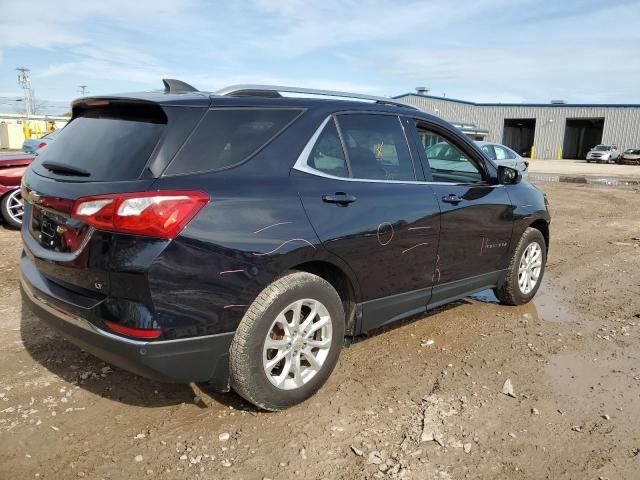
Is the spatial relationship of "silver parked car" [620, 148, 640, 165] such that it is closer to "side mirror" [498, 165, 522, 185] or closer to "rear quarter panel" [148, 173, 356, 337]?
"side mirror" [498, 165, 522, 185]

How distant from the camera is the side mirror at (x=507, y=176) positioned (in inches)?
178

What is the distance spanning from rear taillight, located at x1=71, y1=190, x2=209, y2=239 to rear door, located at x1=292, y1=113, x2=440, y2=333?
2.42 feet

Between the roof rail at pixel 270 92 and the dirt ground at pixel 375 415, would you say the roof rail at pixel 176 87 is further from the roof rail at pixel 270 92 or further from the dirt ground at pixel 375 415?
the dirt ground at pixel 375 415

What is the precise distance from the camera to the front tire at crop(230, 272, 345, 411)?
9.04 ft

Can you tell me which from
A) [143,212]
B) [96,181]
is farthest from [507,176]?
[96,181]

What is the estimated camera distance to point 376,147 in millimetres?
3572

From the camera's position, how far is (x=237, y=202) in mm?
2666

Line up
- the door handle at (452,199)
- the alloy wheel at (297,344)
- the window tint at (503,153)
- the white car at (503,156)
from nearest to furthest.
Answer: the alloy wheel at (297,344) < the door handle at (452,199) < the white car at (503,156) < the window tint at (503,153)

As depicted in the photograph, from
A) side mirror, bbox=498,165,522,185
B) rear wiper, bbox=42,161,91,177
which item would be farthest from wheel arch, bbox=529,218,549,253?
rear wiper, bbox=42,161,91,177

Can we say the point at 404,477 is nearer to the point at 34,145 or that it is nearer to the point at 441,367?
the point at 441,367

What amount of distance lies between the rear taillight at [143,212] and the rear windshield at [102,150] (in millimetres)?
149

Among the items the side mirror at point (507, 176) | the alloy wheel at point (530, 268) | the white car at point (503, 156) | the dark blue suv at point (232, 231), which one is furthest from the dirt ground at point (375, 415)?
the white car at point (503, 156)

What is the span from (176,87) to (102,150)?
70 cm

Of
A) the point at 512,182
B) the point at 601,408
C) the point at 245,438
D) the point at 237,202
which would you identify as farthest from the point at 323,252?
the point at 512,182
